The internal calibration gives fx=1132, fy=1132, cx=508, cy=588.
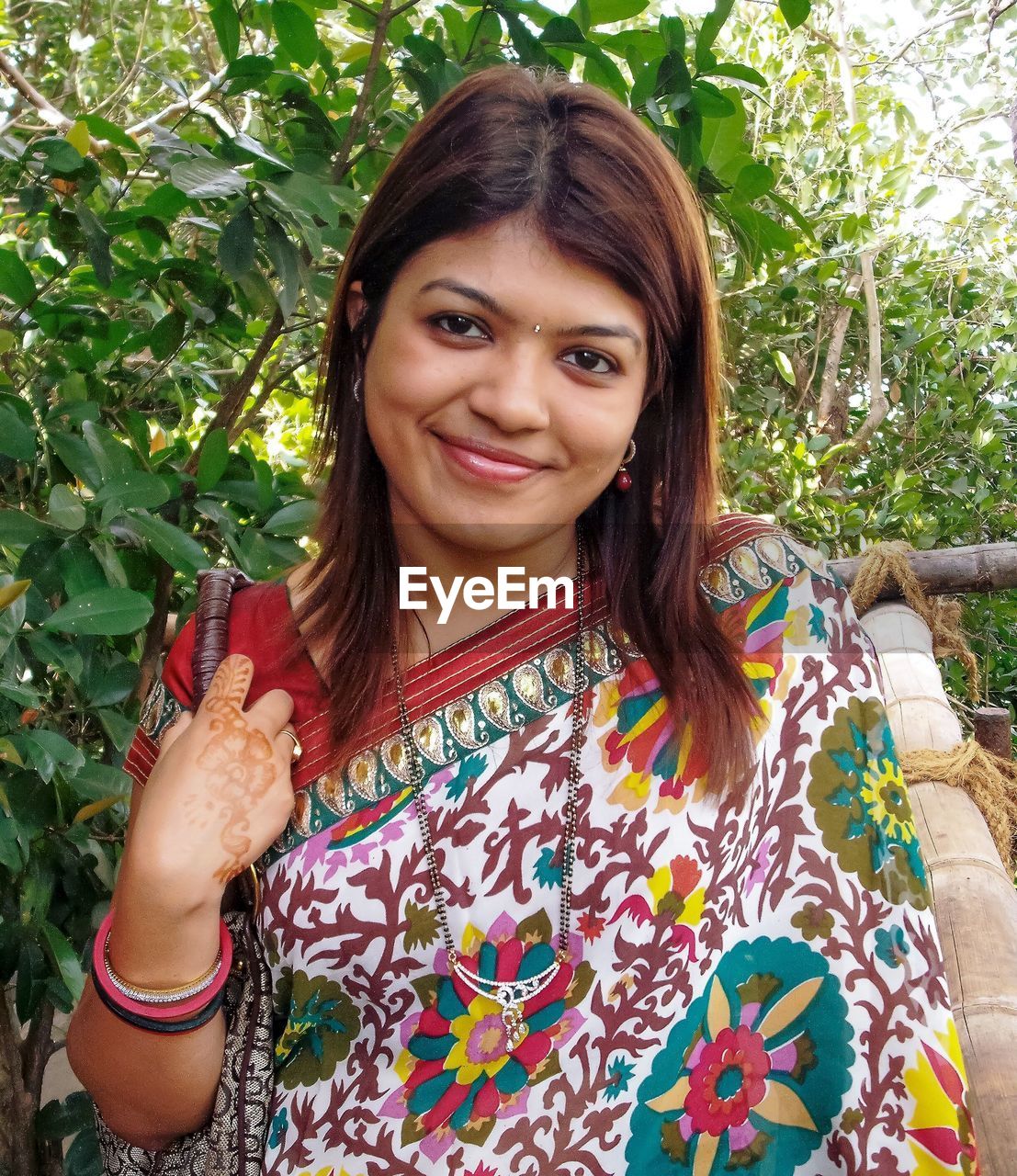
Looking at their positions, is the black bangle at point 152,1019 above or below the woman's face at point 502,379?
below

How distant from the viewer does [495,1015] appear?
1.19m

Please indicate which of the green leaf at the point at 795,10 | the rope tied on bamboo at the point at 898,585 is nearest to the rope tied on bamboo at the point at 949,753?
the rope tied on bamboo at the point at 898,585

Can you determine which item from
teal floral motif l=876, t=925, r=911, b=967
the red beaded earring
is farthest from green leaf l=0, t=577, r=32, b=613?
teal floral motif l=876, t=925, r=911, b=967

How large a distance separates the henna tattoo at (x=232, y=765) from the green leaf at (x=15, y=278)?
65cm

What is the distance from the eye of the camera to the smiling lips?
3.64ft

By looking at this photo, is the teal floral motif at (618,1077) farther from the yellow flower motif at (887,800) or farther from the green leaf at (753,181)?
the green leaf at (753,181)

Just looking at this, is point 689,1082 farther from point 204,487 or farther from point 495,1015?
point 204,487

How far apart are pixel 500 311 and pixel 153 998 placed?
28.6 inches

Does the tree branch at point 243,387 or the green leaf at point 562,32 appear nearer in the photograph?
the green leaf at point 562,32

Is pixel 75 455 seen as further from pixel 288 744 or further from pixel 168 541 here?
pixel 288 744

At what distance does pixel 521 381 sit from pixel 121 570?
1.89 ft

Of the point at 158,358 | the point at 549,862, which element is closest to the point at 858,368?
the point at 158,358

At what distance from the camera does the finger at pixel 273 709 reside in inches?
47.1

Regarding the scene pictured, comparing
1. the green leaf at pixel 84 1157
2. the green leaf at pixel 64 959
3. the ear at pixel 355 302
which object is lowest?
the green leaf at pixel 84 1157
